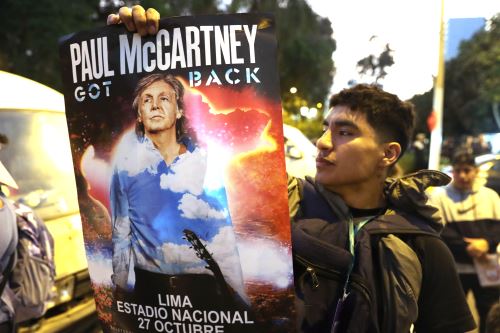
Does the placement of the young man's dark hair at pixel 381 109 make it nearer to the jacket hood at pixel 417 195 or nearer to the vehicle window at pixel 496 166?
the jacket hood at pixel 417 195

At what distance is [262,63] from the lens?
126cm

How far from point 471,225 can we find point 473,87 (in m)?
43.2

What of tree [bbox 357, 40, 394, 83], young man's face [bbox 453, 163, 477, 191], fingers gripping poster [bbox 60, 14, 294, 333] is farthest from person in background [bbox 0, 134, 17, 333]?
tree [bbox 357, 40, 394, 83]

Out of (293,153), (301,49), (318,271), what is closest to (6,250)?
(318,271)

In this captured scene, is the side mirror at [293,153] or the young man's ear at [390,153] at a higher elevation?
the young man's ear at [390,153]

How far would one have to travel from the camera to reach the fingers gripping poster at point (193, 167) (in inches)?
49.7

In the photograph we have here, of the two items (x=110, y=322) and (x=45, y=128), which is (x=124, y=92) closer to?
(x=110, y=322)

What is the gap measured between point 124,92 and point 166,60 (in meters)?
0.14

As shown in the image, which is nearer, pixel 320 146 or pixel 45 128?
pixel 320 146

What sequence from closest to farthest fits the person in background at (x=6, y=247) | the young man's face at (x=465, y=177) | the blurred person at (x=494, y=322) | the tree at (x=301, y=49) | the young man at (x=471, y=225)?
1. the person in background at (x=6, y=247)
2. the blurred person at (x=494, y=322)
3. the young man at (x=471, y=225)
4. the young man's face at (x=465, y=177)
5. the tree at (x=301, y=49)

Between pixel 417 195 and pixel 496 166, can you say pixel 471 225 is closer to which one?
pixel 417 195

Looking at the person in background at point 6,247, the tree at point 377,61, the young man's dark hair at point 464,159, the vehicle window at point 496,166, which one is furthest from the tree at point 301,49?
the person in background at point 6,247

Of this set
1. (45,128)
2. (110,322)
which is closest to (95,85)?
(110,322)

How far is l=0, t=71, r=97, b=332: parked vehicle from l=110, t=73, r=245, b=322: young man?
110 inches
